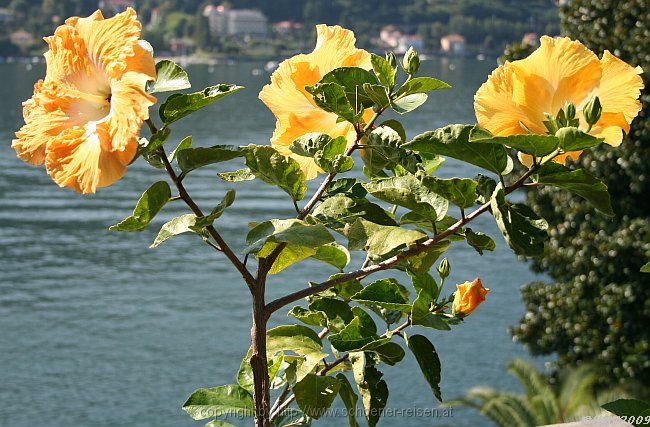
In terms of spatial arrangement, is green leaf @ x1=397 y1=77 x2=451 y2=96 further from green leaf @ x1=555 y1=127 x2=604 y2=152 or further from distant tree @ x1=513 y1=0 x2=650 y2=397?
distant tree @ x1=513 y1=0 x2=650 y2=397

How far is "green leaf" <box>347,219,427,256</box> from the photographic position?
0.68m

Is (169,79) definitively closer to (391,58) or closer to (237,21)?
(391,58)

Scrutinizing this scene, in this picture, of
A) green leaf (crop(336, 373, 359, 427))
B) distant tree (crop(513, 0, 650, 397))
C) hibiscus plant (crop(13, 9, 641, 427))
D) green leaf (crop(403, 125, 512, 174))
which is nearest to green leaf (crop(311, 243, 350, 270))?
hibiscus plant (crop(13, 9, 641, 427))

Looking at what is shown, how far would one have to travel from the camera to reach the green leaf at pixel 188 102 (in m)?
0.67

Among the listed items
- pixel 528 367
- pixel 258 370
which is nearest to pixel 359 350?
pixel 258 370

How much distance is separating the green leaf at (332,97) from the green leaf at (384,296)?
16cm

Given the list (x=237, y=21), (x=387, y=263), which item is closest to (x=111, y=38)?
(x=387, y=263)

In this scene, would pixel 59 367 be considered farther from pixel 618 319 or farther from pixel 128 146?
pixel 128 146

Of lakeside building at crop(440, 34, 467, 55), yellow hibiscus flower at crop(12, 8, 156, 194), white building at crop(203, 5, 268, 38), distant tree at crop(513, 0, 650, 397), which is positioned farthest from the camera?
white building at crop(203, 5, 268, 38)

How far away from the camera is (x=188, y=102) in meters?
0.67

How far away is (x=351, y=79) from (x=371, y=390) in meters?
0.27

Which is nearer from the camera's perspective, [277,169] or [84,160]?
[84,160]

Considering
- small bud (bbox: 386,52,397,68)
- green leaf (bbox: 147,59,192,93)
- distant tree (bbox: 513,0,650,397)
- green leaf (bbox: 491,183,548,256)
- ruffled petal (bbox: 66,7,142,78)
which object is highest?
ruffled petal (bbox: 66,7,142,78)

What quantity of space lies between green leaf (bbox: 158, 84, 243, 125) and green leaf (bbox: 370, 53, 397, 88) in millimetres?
116
